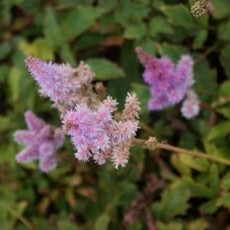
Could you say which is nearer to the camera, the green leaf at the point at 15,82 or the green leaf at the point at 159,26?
the green leaf at the point at 159,26

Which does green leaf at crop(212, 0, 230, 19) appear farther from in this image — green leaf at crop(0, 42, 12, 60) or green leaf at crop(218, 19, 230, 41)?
green leaf at crop(0, 42, 12, 60)

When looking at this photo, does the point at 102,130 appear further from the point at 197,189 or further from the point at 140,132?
the point at 140,132

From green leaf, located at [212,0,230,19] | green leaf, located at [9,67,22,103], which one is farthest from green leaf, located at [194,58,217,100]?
green leaf, located at [9,67,22,103]

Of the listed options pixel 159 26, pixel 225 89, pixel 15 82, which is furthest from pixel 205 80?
pixel 15 82

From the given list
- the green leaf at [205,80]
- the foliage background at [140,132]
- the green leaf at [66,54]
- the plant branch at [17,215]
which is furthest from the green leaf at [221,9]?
the plant branch at [17,215]

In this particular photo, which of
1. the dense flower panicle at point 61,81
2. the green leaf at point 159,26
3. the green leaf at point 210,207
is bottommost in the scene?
the green leaf at point 210,207

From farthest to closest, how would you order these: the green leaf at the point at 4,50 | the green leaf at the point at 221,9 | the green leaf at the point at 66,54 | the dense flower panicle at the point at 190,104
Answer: the green leaf at the point at 4,50
the green leaf at the point at 66,54
the green leaf at the point at 221,9
the dense flower panicle at the point at 190,104

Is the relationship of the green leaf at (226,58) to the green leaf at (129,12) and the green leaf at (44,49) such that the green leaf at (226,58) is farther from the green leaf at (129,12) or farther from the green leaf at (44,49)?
the green leaf at (44,49)
